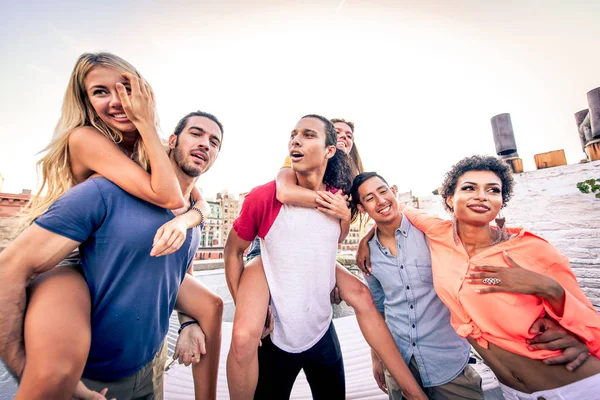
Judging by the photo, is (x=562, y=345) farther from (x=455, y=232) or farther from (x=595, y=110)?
(x=595, y=110)

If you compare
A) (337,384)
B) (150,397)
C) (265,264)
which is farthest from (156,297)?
(337,384)

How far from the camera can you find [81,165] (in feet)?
4.69

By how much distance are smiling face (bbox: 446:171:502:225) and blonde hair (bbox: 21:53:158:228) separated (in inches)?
98.4

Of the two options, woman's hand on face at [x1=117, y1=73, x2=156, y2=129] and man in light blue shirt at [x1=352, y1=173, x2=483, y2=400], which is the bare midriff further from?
woman's hand on face at [x1=117, y1=73, x2=156, y2=129]

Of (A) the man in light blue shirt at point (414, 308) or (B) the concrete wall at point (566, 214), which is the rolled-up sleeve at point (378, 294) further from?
(B) the concrete wall at point (566, 214)

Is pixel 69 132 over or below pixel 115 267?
over

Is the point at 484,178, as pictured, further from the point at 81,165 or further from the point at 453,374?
the point at 81,165

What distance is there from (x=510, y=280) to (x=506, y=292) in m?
0.12

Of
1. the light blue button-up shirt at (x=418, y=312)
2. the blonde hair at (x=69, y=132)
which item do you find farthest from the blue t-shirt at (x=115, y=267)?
the light blue button-up shirt at (x=418, y=312)

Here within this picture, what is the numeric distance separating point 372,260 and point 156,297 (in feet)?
6.16

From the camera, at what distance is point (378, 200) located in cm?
227

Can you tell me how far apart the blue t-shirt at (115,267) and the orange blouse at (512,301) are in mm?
2194

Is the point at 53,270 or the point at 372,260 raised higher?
the point at 53,270

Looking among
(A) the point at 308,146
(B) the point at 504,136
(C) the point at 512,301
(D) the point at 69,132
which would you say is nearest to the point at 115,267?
(D) the point at 69,132
